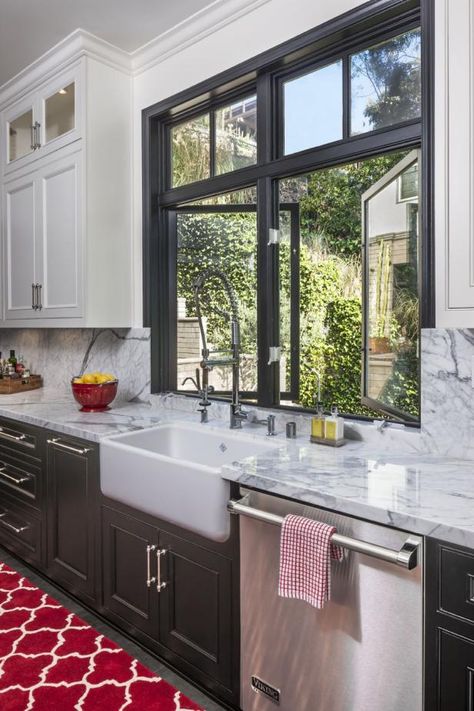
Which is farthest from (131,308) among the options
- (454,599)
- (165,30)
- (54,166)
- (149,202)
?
(454,599)

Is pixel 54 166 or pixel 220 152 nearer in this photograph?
pixel 220 152

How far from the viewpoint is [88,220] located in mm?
2768

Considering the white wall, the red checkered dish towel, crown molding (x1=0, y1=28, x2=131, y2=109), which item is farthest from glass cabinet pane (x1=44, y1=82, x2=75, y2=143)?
the red checkered dish towel

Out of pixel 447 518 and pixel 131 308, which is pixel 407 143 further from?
pixel 131 308

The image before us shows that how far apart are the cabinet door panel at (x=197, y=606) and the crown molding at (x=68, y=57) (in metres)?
2.48

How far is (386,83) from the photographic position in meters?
2.02

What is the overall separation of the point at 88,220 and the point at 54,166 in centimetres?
46

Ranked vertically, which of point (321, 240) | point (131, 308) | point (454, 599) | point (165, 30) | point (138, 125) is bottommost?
point (454, 599)

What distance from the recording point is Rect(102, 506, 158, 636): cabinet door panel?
200cm

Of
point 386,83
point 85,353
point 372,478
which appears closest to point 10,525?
point 85,353

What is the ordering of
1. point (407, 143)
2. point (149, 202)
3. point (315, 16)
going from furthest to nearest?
point (149, 202) < point (315, 16) < point (407, 143)

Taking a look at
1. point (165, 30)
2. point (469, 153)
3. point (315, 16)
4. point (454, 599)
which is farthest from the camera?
point (165, 30)

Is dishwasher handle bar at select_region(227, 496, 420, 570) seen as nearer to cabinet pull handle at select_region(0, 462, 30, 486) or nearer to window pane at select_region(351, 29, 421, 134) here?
window pane at select_region(351, 29, 421, 134)

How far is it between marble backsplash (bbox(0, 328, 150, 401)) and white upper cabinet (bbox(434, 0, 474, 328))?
1.83 meters
